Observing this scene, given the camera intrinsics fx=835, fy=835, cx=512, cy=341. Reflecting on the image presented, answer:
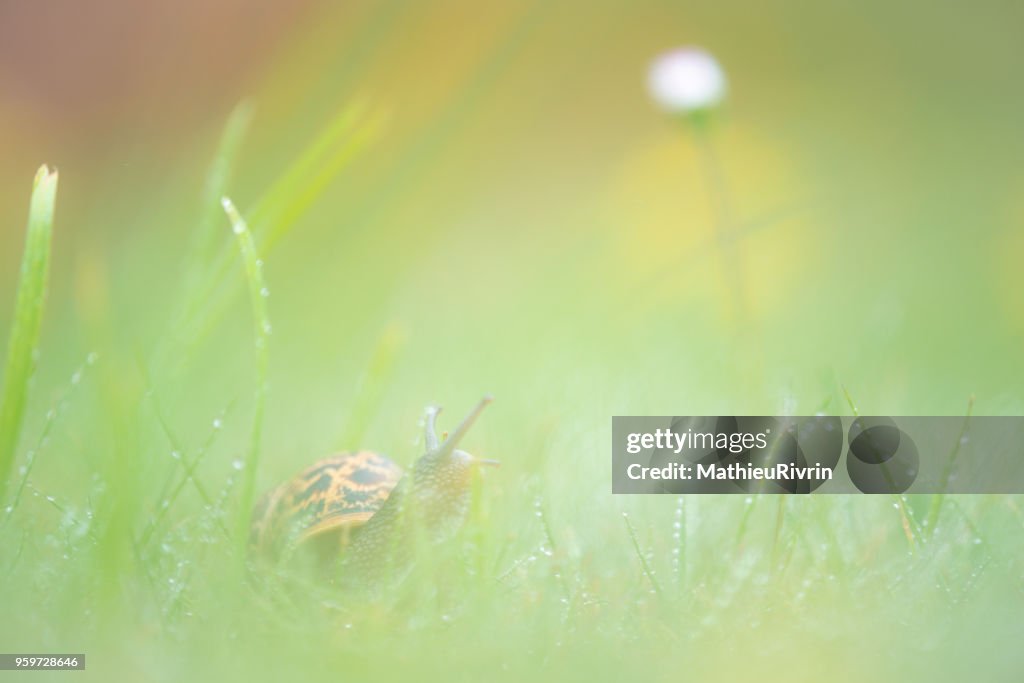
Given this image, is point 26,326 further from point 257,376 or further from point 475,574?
point 475,574

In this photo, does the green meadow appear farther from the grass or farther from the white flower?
the white flower

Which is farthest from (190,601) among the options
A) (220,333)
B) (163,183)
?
(163,183)

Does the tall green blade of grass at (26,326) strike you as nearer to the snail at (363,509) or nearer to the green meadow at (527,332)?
the green meadow at (527,332)

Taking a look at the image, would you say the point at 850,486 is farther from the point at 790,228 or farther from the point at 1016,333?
the point at 790,228
